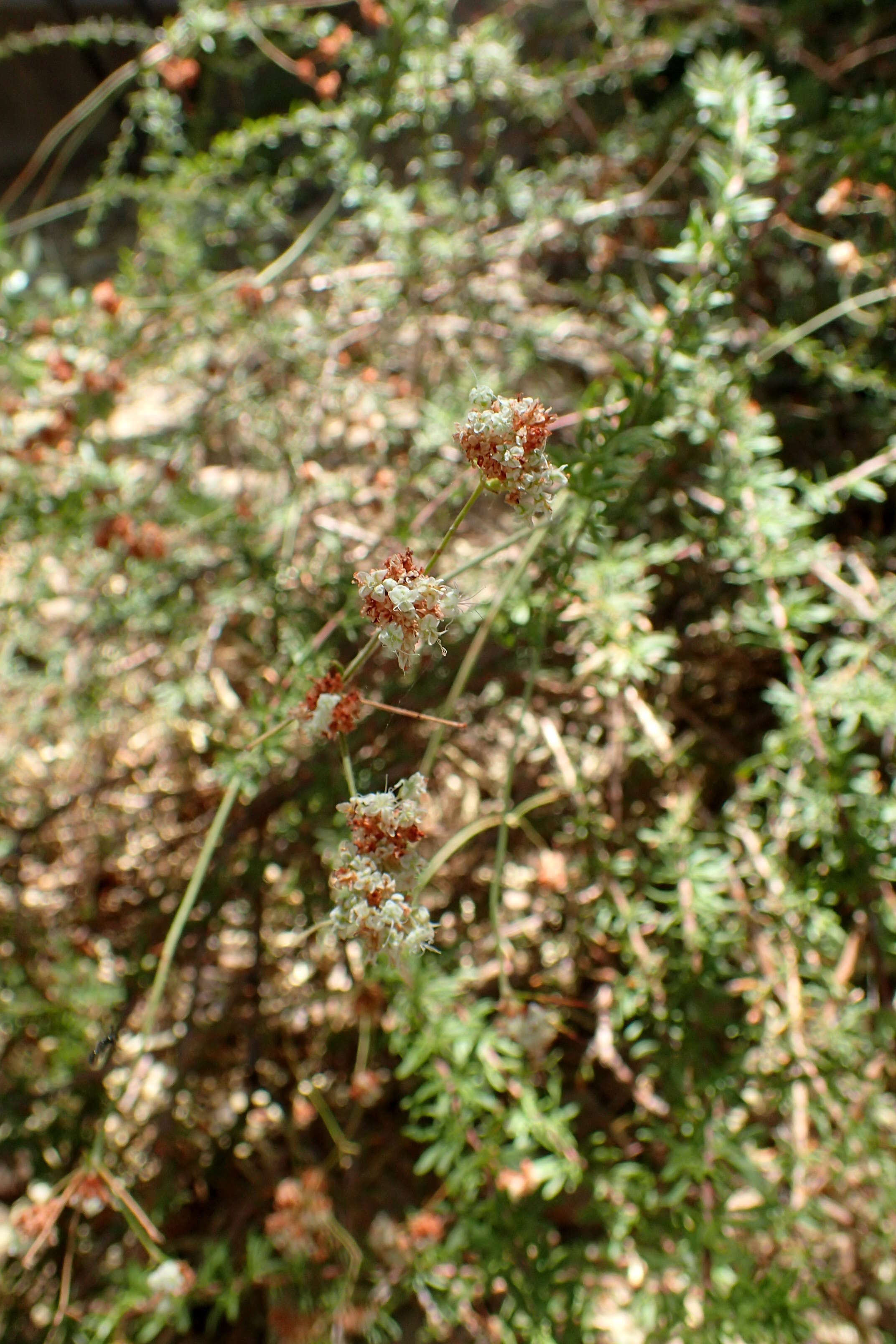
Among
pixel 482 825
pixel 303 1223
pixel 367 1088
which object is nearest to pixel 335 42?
pixel 482 825

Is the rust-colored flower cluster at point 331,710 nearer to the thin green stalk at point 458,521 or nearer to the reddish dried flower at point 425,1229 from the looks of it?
the thin green stalk at point 458,521

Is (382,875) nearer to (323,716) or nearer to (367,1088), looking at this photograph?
(323,716)

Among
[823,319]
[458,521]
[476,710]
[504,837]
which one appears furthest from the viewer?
[476,710]

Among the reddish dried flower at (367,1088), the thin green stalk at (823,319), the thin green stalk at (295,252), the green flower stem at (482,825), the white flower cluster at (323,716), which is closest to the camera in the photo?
the white flower cluster at (323,716)

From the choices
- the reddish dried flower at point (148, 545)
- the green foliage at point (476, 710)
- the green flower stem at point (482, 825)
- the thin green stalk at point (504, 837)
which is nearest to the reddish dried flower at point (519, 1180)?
the green foliage at point (476, 710)

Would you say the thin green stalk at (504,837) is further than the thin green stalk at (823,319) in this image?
No

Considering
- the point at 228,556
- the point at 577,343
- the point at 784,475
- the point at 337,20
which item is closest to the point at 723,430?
the point at 784,475

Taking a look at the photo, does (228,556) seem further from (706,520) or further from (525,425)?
(525,425)
